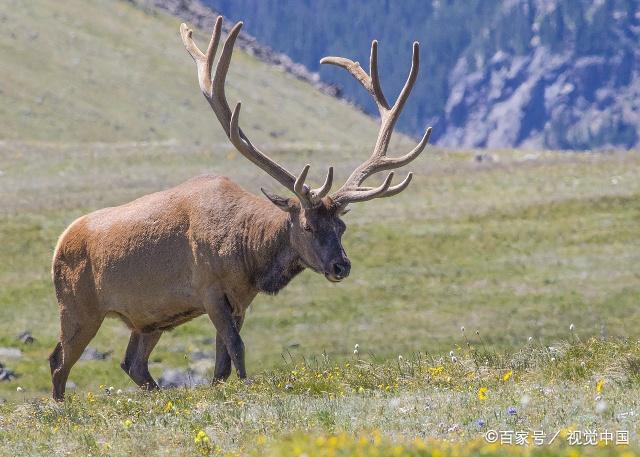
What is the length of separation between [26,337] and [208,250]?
1308cm

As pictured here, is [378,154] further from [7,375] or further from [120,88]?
[120,88]

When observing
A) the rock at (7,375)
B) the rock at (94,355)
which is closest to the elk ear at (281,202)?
the rock at (7,375)

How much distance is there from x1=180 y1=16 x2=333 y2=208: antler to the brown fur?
246 millimetres

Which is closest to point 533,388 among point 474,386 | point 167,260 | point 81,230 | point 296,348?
point 474,386

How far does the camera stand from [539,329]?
92.0ft

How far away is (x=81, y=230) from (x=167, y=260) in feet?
5.26

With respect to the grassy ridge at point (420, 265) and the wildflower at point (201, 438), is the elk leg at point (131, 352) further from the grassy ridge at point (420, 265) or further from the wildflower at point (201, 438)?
the grassy ridge at point (420, 265)

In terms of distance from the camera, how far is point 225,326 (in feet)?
47.7

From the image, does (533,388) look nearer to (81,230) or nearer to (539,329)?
(81,230)

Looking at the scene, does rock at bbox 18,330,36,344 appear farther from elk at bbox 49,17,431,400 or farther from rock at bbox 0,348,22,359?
elk at bbox 49,17,431,400

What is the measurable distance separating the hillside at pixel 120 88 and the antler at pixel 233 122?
8483cm

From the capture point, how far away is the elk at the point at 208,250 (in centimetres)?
1468

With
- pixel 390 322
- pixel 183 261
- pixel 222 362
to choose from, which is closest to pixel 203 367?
pixel 390 322

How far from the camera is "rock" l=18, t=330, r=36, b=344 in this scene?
26.8 m
